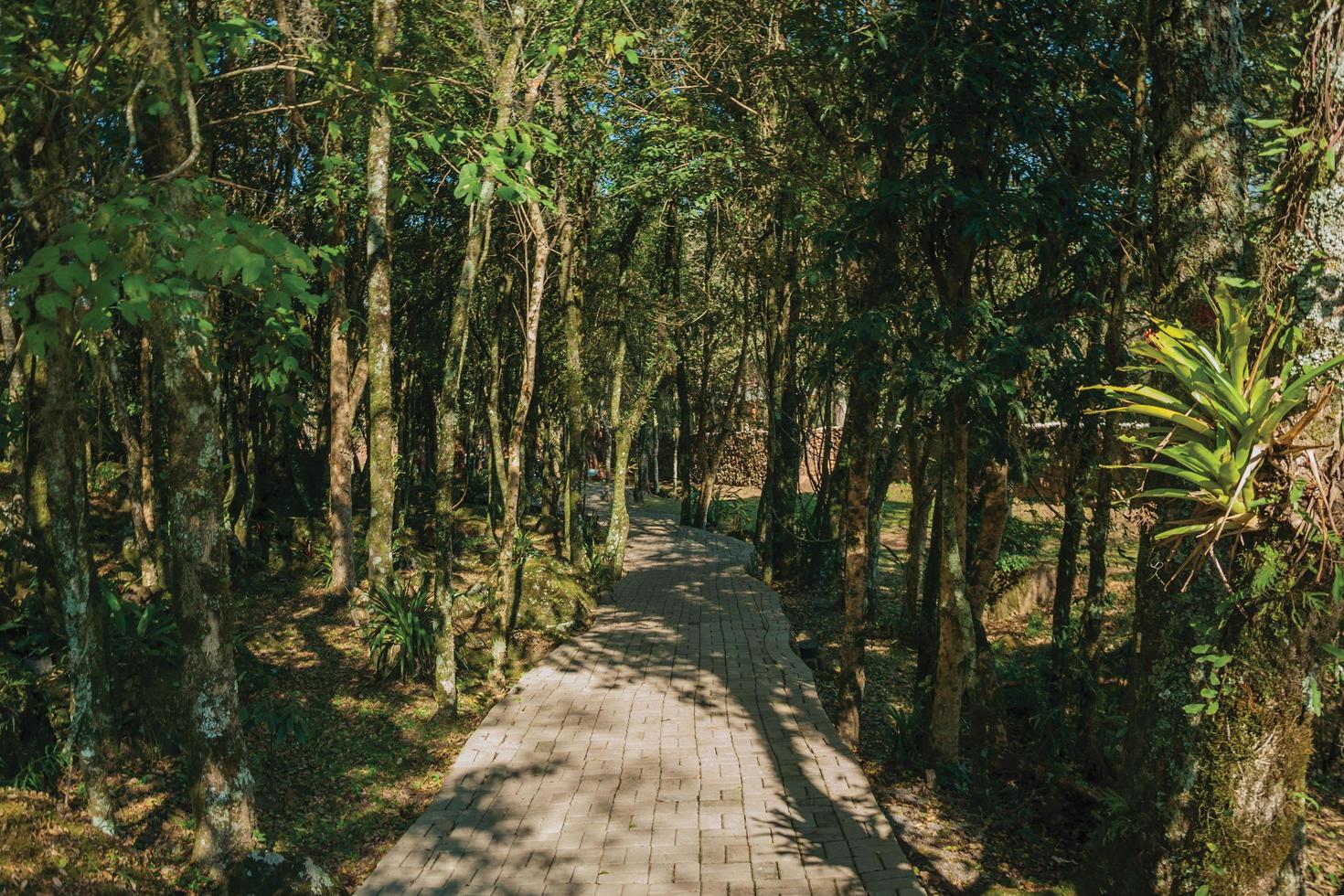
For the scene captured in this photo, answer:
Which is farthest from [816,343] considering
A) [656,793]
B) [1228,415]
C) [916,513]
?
[1228,415]

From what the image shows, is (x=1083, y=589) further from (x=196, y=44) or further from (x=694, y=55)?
(x=196, y=44)

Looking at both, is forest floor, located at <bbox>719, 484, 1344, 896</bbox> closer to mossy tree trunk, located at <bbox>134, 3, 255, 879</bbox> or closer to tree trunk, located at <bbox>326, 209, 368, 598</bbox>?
mossy tree trunk, located at <bbox>134, 3, 255, 879</bbox>

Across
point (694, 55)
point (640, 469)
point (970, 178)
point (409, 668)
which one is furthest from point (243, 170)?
point (640, 469)

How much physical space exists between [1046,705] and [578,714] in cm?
482

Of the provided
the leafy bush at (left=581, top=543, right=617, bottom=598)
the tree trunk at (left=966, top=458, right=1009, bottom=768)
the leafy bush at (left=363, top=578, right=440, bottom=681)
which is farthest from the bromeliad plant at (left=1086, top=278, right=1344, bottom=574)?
the leafy bush at (left=581, top=543, right=617, bottom=598)

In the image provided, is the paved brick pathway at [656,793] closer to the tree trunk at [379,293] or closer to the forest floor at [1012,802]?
the forest floor at [1012,802]

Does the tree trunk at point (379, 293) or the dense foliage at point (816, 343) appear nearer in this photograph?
the dense foliage at point (816, 343)

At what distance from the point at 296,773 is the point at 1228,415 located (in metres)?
7.46

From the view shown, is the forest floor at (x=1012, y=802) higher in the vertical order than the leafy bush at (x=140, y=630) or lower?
lower

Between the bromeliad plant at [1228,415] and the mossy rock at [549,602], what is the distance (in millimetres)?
10325

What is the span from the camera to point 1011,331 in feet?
24.4

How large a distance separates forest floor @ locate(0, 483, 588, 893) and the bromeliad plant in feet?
17.9

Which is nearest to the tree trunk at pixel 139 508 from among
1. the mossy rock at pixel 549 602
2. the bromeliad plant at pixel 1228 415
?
the mossy rock at pixel 549 602

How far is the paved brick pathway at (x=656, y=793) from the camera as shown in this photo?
6047mm
